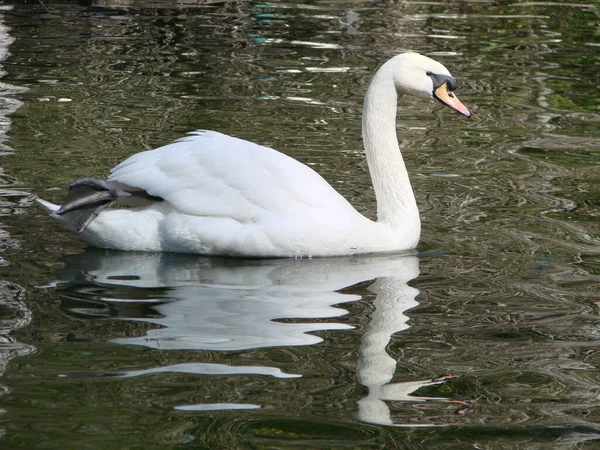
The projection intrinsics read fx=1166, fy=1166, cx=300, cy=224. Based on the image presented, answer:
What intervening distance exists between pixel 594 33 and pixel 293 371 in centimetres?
1242

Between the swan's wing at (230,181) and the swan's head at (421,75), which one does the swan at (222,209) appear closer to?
the swan's wing at (230,181)

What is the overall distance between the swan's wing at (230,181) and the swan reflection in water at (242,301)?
335 millimetres

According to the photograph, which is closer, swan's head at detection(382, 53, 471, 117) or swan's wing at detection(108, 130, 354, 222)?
swan's wing at detection(108, 130, 354, 222)

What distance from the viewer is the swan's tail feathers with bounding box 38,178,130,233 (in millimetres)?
6535

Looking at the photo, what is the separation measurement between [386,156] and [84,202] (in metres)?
1.87

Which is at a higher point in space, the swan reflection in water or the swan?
the swan

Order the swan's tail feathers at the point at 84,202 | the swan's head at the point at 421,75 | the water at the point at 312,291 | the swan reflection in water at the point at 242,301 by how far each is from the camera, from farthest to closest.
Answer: the swan's head at the point at 421,75, the swan's tail feathers at the point at 84,202, the swan reflection in water at the point at 242,301, the water at the point at 312,291

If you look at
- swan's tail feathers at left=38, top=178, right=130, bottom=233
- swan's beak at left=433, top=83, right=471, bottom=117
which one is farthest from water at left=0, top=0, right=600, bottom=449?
swan's beak at left=433, top=83, right=471, bottom=117

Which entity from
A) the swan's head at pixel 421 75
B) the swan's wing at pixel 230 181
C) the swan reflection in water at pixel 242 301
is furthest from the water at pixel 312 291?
the swan's head at pixel 421 75

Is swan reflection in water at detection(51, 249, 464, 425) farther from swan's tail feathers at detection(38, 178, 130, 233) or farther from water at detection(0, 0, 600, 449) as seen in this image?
swan's tail feathers at detection(38, 178, 130, 233)

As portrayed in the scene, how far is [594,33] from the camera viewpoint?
16125 millimetres

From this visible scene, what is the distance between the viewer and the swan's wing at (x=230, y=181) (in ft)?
21.6

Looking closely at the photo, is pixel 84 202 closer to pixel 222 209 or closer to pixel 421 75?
pixel 222 209

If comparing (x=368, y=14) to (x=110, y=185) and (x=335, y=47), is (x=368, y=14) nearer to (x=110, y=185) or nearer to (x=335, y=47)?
(x=335, y=47)
